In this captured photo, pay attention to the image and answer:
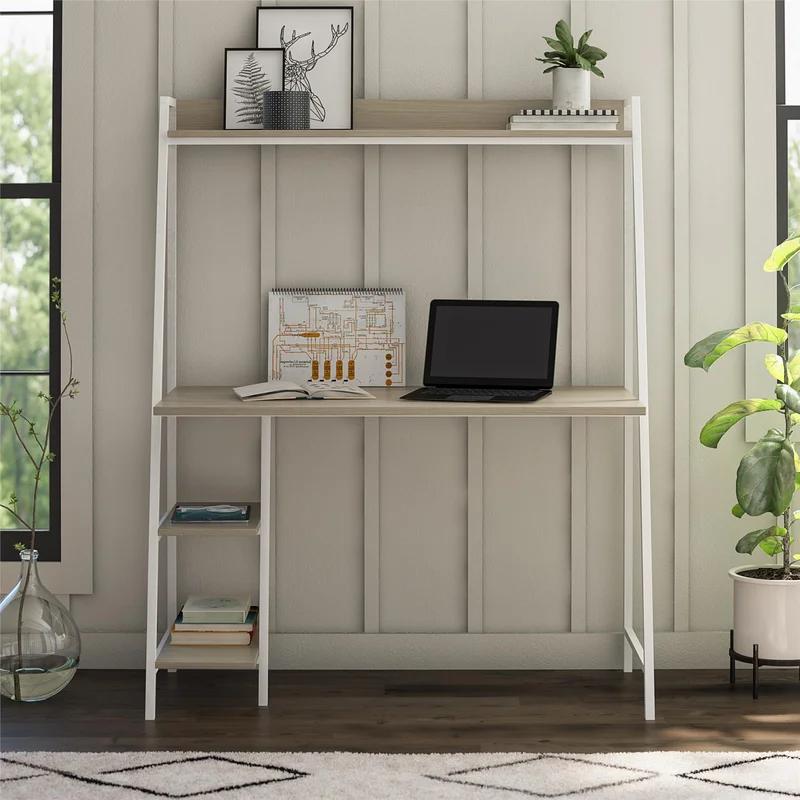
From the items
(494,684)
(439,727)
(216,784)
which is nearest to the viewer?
(216,784)

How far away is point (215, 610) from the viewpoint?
305cm

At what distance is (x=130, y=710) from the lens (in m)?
2.99

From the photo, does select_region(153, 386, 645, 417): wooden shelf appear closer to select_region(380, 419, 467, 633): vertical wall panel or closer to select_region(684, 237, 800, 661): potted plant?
select_region(684, 237, 800, 661): potted plant

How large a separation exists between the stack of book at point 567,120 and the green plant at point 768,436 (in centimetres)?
61

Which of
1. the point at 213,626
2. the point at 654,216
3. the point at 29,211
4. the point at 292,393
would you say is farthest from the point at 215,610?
the point at 654,216

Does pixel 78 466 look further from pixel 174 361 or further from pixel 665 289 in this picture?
pixel 665 289

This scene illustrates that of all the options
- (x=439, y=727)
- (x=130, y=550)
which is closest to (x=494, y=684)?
(x=439, y=727)

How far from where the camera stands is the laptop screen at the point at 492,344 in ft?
10.2

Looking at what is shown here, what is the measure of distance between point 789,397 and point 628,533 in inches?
26.0

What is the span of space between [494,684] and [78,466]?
4.72 feet

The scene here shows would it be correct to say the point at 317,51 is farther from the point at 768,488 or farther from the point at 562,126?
the point at 768,488

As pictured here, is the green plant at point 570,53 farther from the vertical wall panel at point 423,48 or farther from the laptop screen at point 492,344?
the laptop screen at point 492,344

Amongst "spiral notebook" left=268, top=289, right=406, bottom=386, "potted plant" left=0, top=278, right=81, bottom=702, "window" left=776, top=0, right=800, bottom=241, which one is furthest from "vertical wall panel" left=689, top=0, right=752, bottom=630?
"potted plant" left=0, top=278, right=81, bottom=702

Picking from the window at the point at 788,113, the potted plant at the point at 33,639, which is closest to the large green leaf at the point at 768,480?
the window at the point at 788,113
